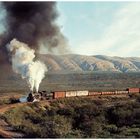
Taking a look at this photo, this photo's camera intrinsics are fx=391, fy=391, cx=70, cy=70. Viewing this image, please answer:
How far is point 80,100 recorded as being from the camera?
22688 mm

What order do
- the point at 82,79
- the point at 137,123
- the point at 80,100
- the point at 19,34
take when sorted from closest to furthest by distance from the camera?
1. the point at 137,123
2. the point at 80,100
3. the point at 19,34
4. the point at 82,79

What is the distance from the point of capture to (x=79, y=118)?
63.4 ft

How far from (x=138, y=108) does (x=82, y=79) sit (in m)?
16.7

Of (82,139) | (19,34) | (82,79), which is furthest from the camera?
(82,79)

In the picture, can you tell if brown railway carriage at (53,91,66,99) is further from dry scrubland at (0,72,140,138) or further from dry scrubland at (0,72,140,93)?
dry scrubland at (0,72,140,93)

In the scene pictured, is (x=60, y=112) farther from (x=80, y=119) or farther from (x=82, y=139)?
(x=82, y=139)

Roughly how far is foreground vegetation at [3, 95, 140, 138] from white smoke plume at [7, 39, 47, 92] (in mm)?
2168

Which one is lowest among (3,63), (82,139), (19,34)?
(82,139)

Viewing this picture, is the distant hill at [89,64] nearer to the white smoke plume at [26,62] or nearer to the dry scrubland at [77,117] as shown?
the white smoke plume at [26,62]

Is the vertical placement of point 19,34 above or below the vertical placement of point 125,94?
above

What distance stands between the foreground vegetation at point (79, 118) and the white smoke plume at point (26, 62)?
7.11ft

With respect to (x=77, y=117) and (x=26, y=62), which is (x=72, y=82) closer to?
(x=26, y=62)

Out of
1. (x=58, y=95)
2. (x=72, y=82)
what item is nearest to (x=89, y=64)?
(x=72, y=82)

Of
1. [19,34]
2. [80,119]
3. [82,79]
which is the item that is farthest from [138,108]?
[82,79]
